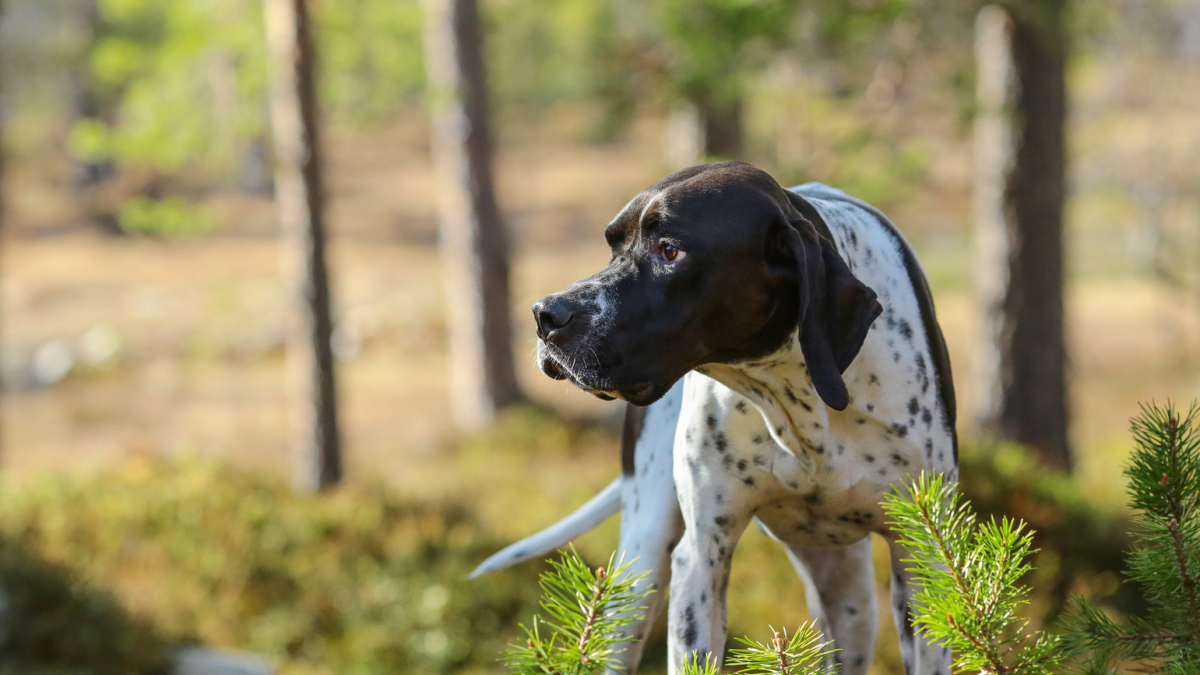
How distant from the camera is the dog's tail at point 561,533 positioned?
8.81ft

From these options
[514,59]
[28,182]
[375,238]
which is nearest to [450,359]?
[514,59]

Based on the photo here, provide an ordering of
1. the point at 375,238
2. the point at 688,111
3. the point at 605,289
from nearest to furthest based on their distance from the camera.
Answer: the point at 605,289
the point at 688,111
the point at 375,238

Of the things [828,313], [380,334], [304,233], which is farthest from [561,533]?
[380,334]

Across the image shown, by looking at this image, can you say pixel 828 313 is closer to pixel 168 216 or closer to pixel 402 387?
pixel 168 216

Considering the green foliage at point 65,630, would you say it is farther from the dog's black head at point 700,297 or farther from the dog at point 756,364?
the dog's black head at point 700,297

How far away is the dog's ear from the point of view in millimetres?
1886

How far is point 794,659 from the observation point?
1.59 m

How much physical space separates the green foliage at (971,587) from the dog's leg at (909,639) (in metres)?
0.50

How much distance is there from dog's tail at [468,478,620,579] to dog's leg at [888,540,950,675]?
831 millimetres

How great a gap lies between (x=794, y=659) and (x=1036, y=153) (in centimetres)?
825

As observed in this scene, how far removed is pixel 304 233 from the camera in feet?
29.2

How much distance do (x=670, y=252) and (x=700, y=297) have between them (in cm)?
11

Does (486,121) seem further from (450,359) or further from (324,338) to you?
(450,359)

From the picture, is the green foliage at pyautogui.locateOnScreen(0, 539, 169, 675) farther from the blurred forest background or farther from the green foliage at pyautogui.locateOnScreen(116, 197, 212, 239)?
the green foliage at pyautogui.locateOnScreen(116, 197, 212, 239)
